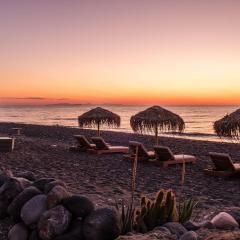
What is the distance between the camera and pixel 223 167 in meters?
11.6

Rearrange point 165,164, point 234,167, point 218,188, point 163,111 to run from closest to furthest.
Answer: point 218,188, point 234,167, point 165,164, point 163,111

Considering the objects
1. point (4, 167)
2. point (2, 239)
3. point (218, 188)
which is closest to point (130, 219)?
point (2, 239)

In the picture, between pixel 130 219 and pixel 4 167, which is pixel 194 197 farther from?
pixel 4 167

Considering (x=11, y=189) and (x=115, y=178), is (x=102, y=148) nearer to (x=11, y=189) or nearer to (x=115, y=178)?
(x=115, y=178)

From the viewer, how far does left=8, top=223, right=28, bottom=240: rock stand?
5676mm

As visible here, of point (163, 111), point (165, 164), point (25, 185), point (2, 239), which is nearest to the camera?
point (2, 239)

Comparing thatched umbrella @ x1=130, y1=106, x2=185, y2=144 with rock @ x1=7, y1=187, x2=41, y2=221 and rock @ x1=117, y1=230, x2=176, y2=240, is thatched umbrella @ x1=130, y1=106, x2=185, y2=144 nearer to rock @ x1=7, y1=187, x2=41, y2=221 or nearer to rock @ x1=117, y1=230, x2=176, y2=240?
rock @ x1=7, y1=187, x2=41, y2=221

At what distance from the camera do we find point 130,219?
547 cm

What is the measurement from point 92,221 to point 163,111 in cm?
1229

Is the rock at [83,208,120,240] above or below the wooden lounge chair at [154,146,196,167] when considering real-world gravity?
above

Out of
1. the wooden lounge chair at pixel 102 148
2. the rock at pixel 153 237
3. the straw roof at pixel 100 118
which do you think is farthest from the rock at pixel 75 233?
the straw roof at pixel 100 118

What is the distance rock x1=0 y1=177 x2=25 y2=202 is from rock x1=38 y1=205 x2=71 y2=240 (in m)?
1.16

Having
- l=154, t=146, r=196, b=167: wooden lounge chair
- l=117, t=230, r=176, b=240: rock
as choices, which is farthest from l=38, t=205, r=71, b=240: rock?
l=154, t=146, r=196, b=167: wooden lounge chair

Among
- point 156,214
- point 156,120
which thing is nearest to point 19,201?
point 156,214
